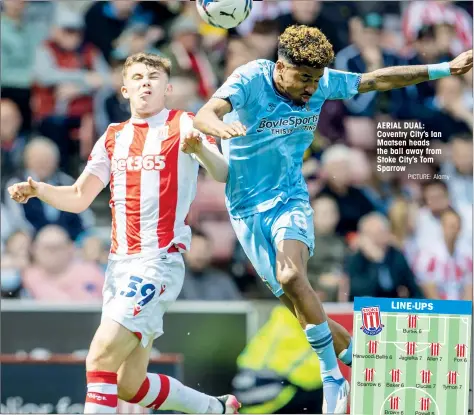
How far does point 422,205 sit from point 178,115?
2.23m

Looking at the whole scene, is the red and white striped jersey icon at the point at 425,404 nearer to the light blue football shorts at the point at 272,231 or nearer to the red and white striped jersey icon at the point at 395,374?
the red and white striped jersey icon at the point at 395,374

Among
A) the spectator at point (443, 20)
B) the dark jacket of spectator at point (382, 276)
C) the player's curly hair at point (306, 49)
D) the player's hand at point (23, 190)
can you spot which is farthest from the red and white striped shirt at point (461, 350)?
the player's hand at point (23, 190)

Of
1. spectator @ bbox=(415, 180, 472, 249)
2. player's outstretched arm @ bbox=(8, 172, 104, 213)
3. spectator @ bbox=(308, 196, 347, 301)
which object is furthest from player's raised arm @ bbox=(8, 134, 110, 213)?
spectator @ bbox=(415, 180, 472, 249)

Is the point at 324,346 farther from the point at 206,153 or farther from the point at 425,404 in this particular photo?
the point at 206,153

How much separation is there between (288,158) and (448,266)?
1.89 m

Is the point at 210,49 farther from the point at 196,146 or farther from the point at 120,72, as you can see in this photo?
the point at 196,146

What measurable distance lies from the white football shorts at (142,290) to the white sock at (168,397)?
1.59 feet

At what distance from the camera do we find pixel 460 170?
7793 millimetres

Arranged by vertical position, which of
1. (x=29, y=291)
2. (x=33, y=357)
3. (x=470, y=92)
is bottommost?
(x=33, y=357)

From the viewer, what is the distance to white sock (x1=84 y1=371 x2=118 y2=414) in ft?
19.8

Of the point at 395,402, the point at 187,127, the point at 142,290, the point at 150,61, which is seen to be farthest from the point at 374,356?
the point at 150,61

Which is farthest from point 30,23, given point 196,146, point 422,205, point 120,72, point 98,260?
point 422,205

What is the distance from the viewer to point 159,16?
25.5 feet

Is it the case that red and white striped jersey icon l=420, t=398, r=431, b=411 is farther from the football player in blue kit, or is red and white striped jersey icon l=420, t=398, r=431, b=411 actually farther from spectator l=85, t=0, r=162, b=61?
spectator l=85, t=0, r=162, b=61
